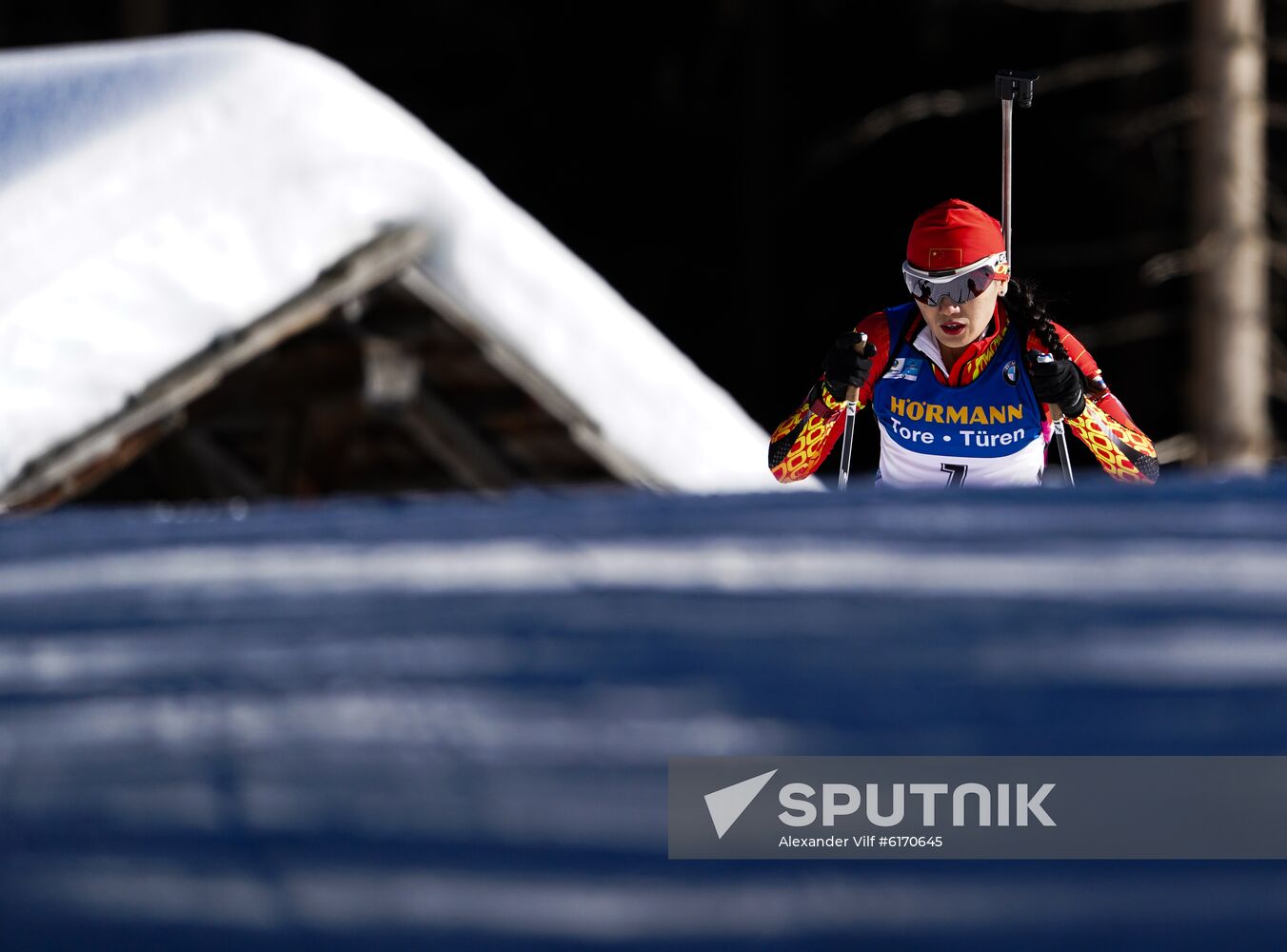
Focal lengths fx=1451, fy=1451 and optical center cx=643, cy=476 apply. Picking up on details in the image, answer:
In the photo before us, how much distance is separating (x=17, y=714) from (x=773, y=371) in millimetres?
12201

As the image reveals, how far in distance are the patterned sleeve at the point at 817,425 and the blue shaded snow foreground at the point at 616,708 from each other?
125 centimetres

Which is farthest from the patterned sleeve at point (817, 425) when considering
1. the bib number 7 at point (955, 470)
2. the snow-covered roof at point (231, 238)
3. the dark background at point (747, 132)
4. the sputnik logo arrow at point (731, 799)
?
the dark background at point (747, 132)

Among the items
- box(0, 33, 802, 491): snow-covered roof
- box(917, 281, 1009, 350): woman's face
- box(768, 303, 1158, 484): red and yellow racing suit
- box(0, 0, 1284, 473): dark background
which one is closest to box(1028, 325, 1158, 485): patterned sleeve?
box(768, 303, 1158, 484): red and yellow racing suit

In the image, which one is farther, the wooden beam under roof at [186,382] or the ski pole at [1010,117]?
the wooden beam under roof at [186,382]

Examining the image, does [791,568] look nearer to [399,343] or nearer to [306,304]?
[306,304]

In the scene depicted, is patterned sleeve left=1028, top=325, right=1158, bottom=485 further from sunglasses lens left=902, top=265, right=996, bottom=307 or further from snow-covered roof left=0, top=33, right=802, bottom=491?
snow-covered roof left=0, top=33, right=802, bottom=491

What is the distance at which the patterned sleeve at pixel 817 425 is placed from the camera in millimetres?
2988

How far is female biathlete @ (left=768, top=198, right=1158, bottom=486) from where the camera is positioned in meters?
2.85

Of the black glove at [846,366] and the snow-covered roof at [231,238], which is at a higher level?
the snow-covered roof at [231,238]

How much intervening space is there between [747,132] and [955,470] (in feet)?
37.8

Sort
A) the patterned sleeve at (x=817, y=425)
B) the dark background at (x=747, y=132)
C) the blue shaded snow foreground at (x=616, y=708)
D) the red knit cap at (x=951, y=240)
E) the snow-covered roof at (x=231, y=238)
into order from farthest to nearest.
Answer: the dark background at (x=747, y=132), the snow-covered roof at (x=231, y=238), the patterned sleeve at (x=817, y=425), the red knit cap at (x=951, y=240), the blue shaded snow foreground at (x=616, y=708)

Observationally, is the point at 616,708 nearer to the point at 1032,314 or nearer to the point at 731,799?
the point at 731,799

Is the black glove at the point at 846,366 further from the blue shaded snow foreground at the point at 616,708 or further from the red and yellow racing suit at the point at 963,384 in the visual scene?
the blue shaded snow foreground at the point at 616,708

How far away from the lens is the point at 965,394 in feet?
9.66
